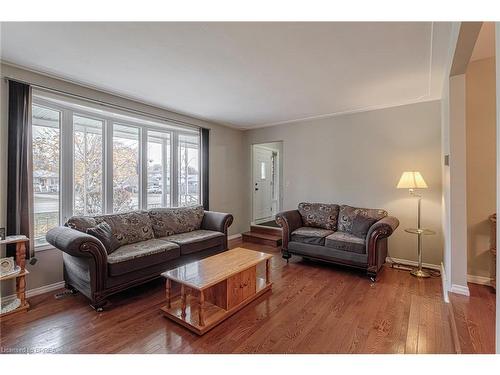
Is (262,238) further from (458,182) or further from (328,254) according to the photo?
(458,182)

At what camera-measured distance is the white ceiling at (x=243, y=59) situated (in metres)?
1.83

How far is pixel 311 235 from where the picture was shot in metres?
3.49

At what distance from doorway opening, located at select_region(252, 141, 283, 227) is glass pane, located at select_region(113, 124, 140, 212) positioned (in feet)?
8.40

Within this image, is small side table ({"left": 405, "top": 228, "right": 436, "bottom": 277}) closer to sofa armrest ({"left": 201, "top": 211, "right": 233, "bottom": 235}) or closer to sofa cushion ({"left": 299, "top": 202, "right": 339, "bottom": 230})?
sofa cushion ({"left": 299, "top": 202, "right": 339, "bottom": 230})

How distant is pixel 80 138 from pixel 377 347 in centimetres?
385

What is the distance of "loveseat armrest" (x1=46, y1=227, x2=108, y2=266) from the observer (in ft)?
7.14

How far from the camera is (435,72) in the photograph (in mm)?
2586

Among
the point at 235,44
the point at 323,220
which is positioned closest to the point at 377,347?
the point at 323,220

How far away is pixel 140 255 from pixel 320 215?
8.92ft

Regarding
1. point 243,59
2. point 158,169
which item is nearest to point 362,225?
point 243,59

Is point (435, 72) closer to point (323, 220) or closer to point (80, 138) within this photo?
point (323, 220)

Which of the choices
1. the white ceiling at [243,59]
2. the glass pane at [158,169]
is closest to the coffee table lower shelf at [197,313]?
the glass pane at [158,169]

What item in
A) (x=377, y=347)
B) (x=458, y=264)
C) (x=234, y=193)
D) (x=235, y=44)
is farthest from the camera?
(x=234, y=193)
